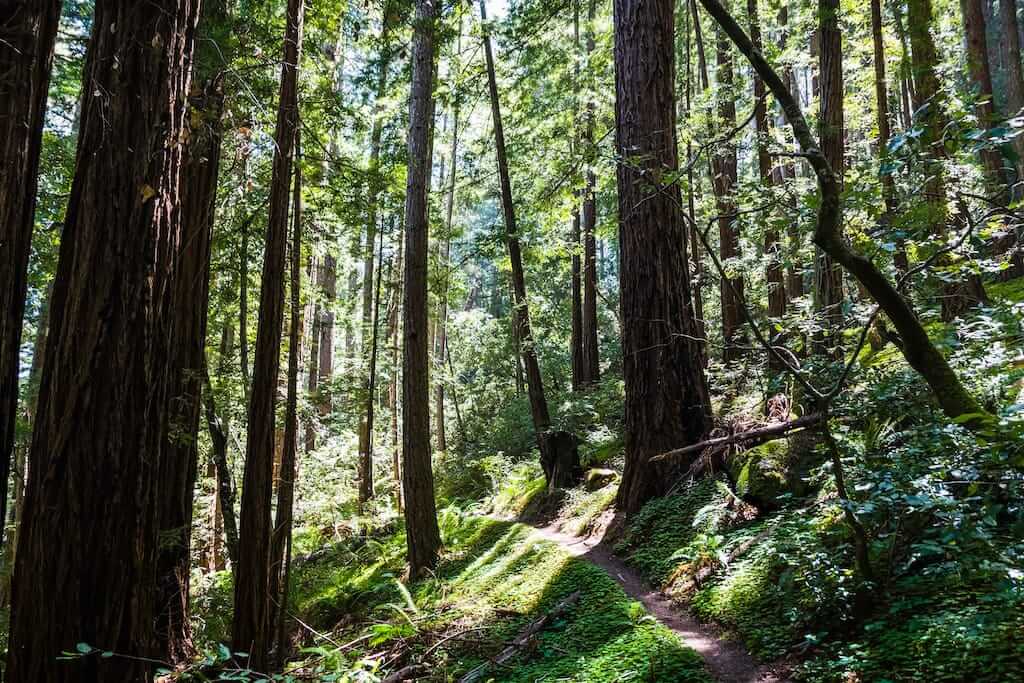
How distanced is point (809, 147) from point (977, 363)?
91.2 inches

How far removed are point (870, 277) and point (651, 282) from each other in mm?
4169

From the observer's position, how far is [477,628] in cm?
589

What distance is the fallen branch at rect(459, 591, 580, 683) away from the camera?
4816 millimetres

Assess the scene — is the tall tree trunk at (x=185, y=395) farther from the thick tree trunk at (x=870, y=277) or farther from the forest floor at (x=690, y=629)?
the thick tree trunk at (x=870, y=277)

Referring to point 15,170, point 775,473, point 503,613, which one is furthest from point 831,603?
point 15,170

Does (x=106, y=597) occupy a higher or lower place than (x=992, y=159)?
lower

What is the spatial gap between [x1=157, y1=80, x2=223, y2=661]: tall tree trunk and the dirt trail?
4.27 m

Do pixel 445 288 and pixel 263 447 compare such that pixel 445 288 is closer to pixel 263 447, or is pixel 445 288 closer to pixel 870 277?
pixel 263 447

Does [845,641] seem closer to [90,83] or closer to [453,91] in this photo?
[90,83]

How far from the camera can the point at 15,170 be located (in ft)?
9.62

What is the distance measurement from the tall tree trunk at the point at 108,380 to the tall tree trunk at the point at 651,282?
5175mm

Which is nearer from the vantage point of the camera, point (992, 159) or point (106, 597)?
point (106, 597)

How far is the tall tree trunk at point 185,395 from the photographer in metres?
5.70

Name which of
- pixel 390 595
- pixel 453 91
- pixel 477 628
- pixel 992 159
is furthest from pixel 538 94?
pixel 477 628
